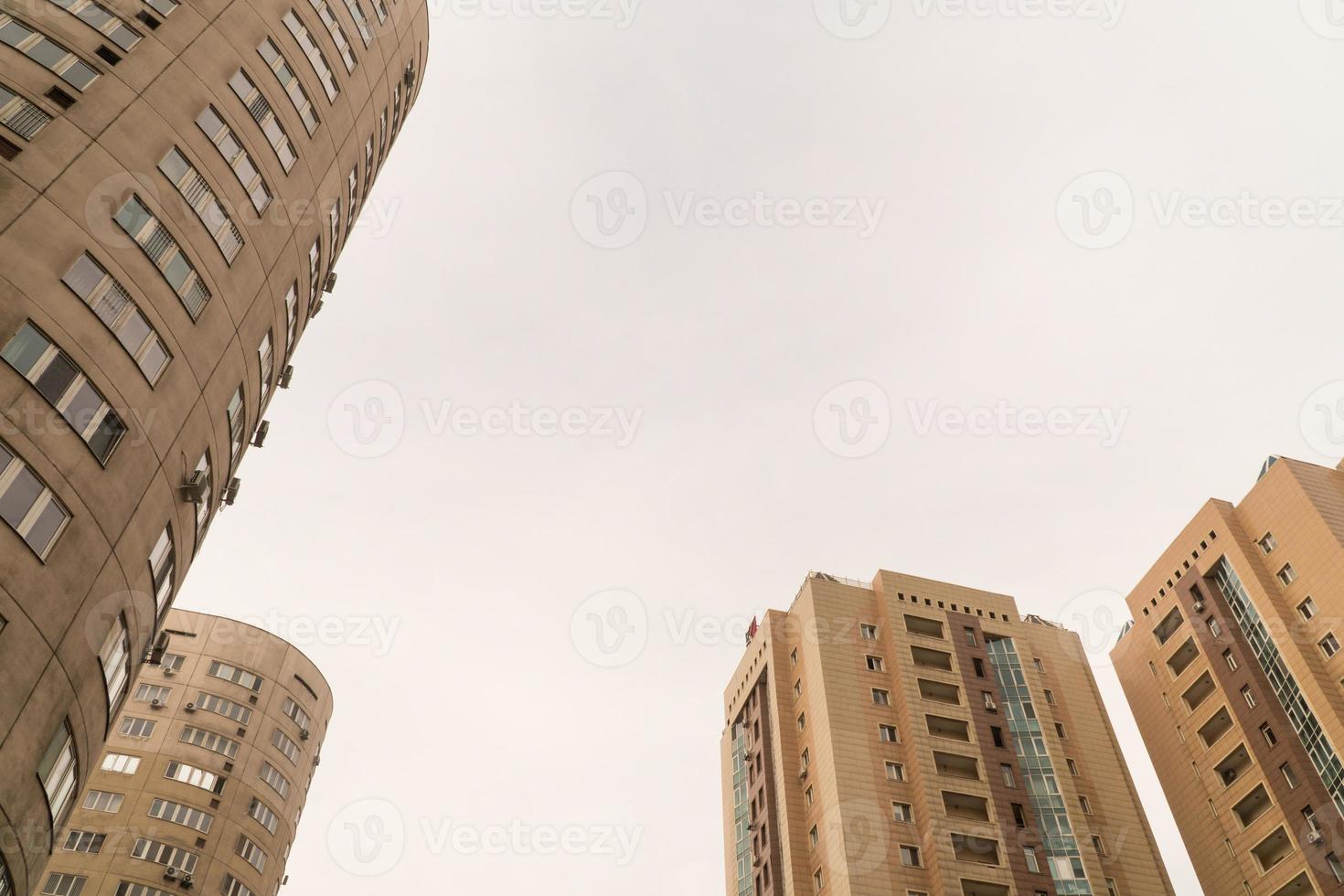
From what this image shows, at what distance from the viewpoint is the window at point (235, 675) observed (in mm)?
66438

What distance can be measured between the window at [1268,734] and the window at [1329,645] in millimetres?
5690

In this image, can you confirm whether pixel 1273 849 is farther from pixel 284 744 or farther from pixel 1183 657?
pixel 284 744

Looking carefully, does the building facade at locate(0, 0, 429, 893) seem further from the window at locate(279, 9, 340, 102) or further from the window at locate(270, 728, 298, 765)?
the window at locate(270, 728, 298, 765)

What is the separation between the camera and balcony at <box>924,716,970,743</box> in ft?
200

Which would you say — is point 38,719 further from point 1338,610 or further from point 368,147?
point 1338,610

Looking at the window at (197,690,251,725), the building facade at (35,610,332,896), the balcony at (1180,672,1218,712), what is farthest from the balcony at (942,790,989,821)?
the window at (197,690,251,725)

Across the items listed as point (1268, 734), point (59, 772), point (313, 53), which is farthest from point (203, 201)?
point (1268, 734)

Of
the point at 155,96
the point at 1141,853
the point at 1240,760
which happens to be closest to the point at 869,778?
the point at 1141,853

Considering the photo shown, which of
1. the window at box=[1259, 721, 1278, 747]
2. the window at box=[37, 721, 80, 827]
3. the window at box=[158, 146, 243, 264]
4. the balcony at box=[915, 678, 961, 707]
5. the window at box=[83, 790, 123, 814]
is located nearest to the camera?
the window at box=[37, 721, 80, 827]

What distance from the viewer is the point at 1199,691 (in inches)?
2525

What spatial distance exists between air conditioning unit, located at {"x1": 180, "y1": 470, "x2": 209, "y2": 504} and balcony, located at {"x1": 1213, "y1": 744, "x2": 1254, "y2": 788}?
196ft

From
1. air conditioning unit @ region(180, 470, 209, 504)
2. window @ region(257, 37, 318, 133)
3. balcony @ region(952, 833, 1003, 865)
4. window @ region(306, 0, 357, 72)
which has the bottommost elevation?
air conditioning unit @ region(180, 470, 209, 504)

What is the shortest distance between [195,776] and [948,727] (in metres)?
48.4

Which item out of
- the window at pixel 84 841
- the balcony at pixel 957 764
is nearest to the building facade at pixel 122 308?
the window at pixel 84 841
